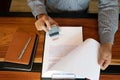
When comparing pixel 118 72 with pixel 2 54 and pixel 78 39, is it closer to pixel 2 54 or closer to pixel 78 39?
pixel 78 39

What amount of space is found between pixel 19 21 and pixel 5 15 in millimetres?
85

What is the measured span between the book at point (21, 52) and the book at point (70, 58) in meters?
0.06

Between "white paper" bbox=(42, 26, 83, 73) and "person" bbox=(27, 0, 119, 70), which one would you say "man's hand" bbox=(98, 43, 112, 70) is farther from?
"white paper" bbox=(42, 26, 83, 73)

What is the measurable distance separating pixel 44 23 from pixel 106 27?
0.28 meters

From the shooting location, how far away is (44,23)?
3.24ft

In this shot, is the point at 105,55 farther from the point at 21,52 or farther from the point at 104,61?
the point at 21,52

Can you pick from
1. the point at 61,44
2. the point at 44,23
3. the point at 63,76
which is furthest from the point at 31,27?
the point at 63,76

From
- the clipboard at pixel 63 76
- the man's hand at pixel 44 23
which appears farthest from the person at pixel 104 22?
the clipboard at pixel 63 76

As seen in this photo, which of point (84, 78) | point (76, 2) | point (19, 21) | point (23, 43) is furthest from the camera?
point (76, 2)

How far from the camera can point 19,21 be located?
104 centimetres

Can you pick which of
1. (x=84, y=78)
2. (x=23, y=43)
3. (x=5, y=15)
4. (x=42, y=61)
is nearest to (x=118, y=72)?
(x=84, y=78)

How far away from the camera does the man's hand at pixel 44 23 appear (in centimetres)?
97

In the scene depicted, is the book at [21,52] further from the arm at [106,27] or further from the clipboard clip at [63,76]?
the arm at [106,27]

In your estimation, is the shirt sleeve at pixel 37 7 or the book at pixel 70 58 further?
the shirt sleeve at pixel 37 7
